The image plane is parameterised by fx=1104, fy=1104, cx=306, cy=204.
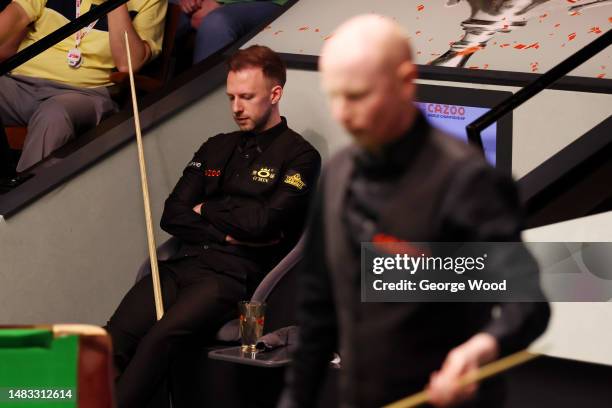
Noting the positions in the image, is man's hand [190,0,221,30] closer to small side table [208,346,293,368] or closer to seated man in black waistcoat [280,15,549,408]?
small side table [208,346,293,368]

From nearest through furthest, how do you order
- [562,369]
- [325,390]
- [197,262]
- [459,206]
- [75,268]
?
[459,206], [562,369], [325,390], [197,262], [75,268]

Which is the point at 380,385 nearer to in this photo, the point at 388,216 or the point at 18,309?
the point at 388,216

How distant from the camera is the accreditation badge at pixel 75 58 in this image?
455 cm

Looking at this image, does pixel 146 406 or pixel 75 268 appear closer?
pixel 146 406

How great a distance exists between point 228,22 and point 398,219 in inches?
127

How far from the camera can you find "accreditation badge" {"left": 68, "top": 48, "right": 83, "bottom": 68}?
4555 millimetres

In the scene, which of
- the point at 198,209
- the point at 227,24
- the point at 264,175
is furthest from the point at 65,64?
the point at 264,175

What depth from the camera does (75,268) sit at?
13.6 feet

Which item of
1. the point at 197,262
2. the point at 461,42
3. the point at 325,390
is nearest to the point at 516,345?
the point at 325,390

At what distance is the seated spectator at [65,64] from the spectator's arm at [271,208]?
841mm

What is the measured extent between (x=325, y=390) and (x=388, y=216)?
1941 millimetres

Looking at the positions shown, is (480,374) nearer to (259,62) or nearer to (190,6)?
(259,62)

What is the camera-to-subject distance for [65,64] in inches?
180

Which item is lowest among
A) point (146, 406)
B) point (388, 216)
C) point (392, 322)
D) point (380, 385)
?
point (146, 406)
